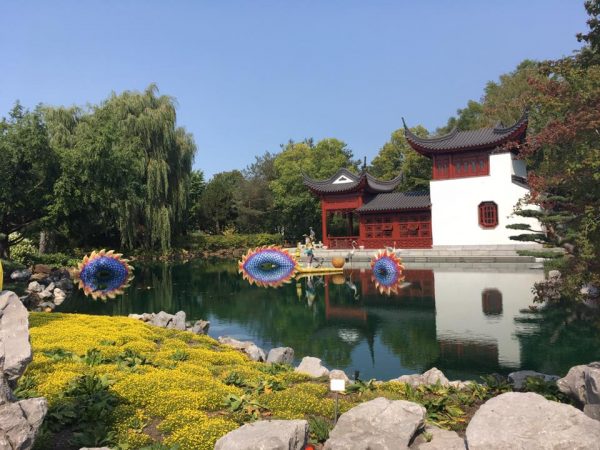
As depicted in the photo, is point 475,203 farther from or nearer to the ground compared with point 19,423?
farther from the ground

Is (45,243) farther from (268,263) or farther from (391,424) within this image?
(391,424)

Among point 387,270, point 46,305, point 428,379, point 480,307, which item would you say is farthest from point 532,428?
point 387,270

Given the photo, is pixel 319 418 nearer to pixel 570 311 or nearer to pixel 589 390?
pixel 589 390

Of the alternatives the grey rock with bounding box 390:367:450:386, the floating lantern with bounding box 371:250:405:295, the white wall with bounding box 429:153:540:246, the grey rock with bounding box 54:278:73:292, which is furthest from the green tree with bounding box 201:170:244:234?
the grey rock with bounding box 390:367:450:386

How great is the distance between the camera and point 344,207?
28516 millimetres

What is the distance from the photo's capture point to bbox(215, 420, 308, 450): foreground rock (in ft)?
9.68

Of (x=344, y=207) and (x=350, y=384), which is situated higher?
(x=344, y=207)

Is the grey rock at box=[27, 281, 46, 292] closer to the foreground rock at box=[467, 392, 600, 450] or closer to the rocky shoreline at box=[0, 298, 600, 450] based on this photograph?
the rocky shoreline at box=[0, 298, 600, 450]

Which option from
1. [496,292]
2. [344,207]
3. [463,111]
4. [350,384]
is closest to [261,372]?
[350,384]

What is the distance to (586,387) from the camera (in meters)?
3.75

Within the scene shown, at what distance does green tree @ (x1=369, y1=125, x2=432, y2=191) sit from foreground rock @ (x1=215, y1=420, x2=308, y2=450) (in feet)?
96.9

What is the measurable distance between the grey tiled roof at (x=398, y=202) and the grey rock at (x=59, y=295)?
16.6 m

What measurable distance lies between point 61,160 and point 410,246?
17.1 m

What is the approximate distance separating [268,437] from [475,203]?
23533 millimetres
